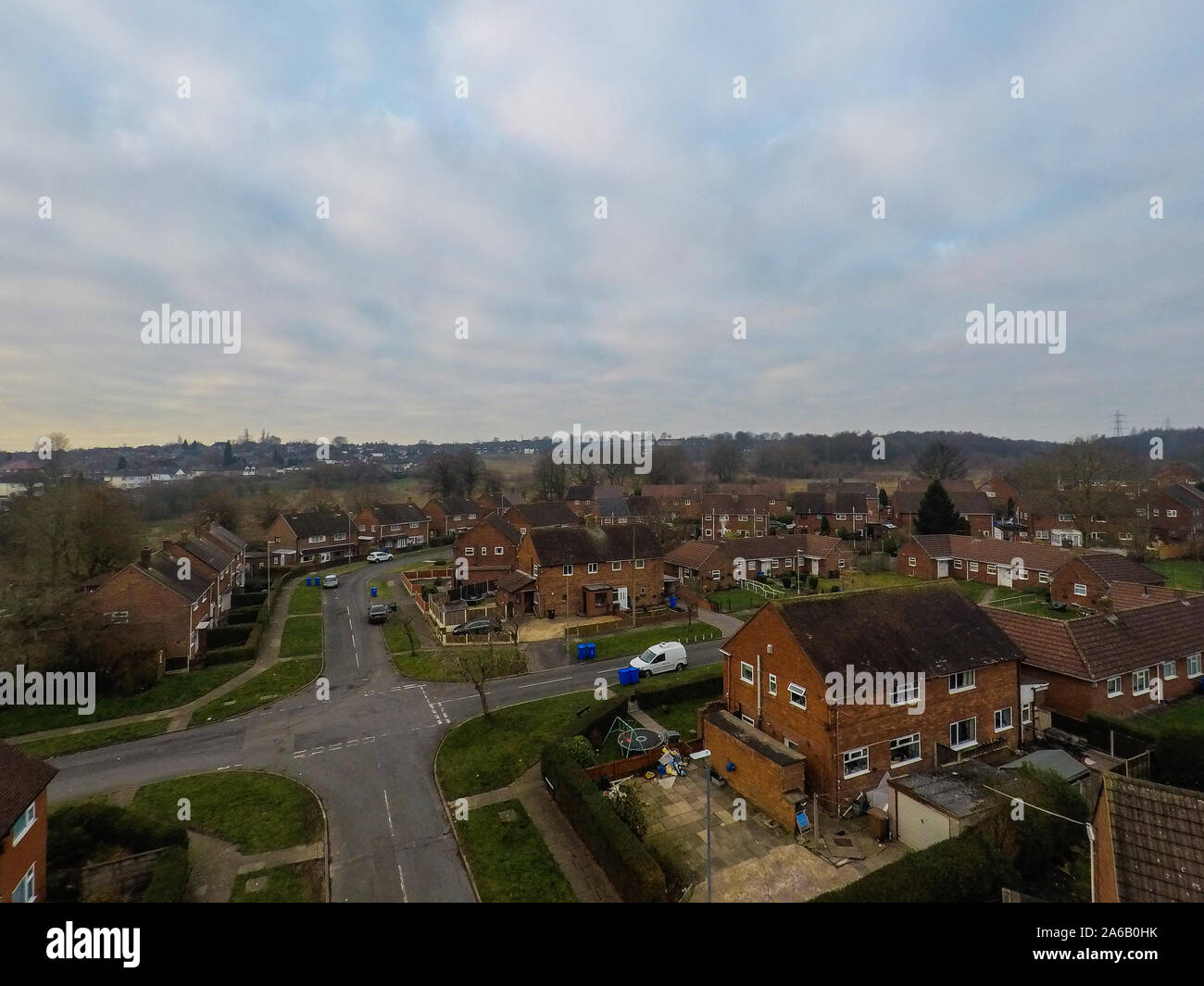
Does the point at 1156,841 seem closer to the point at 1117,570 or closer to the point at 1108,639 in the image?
the point at 1108,639

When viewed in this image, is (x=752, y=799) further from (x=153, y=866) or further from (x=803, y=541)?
(x=803, y=541)

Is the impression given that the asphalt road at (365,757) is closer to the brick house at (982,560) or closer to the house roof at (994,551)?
the brick house at (982,560)

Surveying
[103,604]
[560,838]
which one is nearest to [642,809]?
[560,838]

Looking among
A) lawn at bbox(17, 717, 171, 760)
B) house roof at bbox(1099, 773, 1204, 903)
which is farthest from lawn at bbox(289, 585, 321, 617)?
house roof at bbox(1099, 773, 1204, 903)

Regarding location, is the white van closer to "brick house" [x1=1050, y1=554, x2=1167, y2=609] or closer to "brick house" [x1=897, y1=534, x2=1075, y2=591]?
"brick house" [x1=1050, y1=554, x2=1167, y2=609]

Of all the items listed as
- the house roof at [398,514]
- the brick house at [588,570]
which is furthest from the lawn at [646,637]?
the house roof at [398,514]
